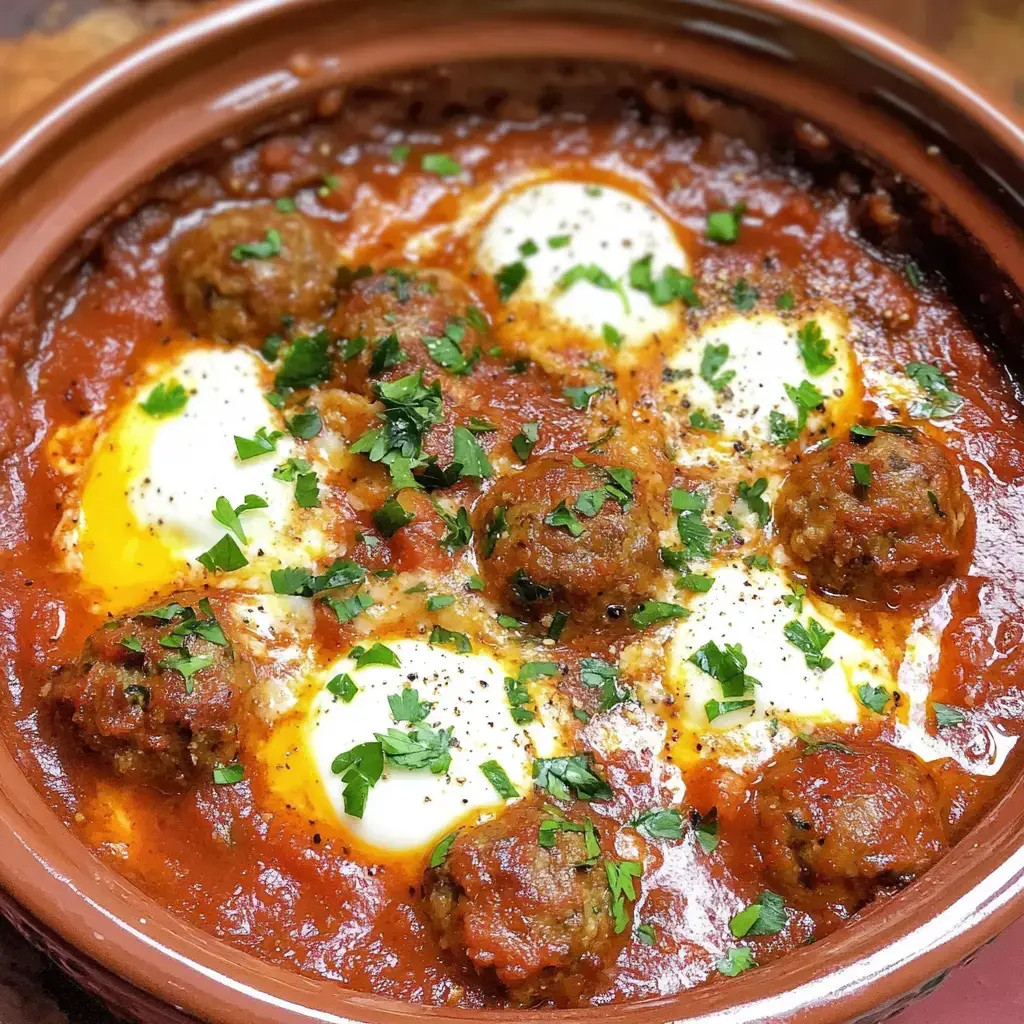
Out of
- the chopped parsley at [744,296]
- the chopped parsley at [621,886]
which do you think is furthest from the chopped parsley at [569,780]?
the chopped parsley at [744,296]

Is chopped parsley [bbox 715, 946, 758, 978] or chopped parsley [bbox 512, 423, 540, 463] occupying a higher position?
chopped parsley [bbox 512, 423, 540, 463]

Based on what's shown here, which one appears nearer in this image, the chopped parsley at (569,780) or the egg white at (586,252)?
the chopped parsley at (569,780)

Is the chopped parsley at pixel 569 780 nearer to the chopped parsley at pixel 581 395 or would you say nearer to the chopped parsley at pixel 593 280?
the chopped parsley at pixel 581 395

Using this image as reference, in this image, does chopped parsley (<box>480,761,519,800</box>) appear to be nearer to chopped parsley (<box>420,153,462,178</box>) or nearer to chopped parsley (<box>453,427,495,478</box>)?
chopped parsley (<box>453,427,495,478</box>)

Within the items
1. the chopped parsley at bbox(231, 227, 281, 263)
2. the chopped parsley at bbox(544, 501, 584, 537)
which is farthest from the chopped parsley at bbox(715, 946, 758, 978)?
the chopped parsley at bbox(231, 227, 281, 263)

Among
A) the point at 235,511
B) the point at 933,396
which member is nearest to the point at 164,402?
the point at 235,511
